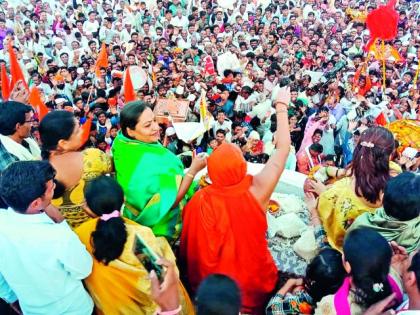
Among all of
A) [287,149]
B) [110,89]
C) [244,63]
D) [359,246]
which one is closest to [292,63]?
[244,63]

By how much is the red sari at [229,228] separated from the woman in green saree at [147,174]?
118mm

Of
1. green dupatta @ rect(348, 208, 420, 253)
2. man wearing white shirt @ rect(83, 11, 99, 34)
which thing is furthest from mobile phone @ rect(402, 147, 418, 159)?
man wearing white shirt @ rect(83, 11, 99, 34)

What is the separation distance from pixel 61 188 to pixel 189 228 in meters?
0.66

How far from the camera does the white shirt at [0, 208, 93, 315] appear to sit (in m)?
1.72

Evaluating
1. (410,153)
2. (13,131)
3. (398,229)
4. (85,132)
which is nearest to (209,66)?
(85,132)

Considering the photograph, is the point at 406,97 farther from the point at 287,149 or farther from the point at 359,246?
the point at 359,246

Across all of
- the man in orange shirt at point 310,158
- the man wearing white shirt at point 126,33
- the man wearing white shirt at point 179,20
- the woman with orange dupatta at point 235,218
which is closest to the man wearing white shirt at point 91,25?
the man wearing white shirt at point 126,33

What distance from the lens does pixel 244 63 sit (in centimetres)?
782

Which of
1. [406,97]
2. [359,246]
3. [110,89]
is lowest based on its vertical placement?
[110,89]

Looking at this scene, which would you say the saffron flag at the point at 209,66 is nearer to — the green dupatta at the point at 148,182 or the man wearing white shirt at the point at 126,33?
the man wearing white shirt at the point at 126,33

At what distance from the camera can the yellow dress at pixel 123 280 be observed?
1867 millimetres

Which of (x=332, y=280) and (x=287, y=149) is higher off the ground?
(x=287, y=149)

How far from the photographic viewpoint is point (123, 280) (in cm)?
189

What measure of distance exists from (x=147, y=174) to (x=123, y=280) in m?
0.56
